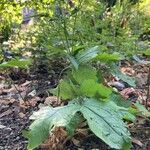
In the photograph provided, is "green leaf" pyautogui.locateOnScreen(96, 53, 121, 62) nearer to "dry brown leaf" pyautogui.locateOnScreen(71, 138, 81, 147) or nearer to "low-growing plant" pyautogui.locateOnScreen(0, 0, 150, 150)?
"low-growing plant" pyautogui.locateOnScreen(0, 0, 150, 150)

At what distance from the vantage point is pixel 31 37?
12.9 ft

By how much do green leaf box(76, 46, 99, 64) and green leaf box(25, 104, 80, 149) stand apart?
35 cm

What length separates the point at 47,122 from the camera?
1.78 metres

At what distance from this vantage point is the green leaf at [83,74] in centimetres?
216

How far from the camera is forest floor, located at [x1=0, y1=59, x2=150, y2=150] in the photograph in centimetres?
210

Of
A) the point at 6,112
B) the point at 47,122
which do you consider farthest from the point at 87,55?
the point at 6,112

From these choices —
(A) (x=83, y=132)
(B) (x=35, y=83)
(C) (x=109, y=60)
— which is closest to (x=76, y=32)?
(B) (x=35, y=83)

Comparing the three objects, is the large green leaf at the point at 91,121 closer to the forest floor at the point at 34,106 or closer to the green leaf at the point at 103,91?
the green leaf at the point at 103,91

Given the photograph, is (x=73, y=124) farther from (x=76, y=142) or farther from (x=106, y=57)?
(x=106, y=57)

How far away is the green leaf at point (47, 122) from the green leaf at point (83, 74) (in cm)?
34

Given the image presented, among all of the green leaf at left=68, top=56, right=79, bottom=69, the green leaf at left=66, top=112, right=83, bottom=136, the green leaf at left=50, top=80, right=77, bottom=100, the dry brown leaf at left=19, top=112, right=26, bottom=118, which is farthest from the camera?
the dry brown leaf at left=19, top=112, right=26, bottom=118

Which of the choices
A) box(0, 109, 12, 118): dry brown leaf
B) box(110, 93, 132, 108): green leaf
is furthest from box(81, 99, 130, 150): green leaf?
box(0, 109, 12, 118): dry brown leaf

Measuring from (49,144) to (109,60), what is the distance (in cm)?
50

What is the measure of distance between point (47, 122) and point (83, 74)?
460 mm
